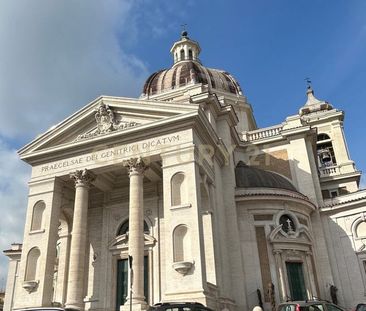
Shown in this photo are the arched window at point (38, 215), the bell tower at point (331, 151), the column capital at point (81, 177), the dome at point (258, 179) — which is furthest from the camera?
the bell tower at point (331, 151)

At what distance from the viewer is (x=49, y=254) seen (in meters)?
20.9

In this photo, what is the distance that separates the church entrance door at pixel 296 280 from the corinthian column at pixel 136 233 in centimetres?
923

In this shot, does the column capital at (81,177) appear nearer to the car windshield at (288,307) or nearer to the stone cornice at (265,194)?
the stone cornice at (265,194)

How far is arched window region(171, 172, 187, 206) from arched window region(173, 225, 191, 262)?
140cm

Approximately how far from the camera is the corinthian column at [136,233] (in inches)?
715

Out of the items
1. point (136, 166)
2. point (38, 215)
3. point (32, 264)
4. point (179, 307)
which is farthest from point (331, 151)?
point (179, 307)

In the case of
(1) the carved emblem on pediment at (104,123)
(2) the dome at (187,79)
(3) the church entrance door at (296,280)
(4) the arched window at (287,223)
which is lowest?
(3) the church entrance door at (296,280)

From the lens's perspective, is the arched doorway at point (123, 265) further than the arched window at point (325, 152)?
No

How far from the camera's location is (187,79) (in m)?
37.2

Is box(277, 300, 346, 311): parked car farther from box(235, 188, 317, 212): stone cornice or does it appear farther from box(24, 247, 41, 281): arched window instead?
box(24, 247, 41, 281): arched window

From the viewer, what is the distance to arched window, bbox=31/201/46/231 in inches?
870

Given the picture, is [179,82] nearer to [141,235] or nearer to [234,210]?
[234,210]

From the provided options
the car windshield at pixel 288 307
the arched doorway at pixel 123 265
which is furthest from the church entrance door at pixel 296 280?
the car windshield at pixel 288 307

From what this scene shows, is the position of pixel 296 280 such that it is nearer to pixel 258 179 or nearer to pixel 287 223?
pixel 287 223
